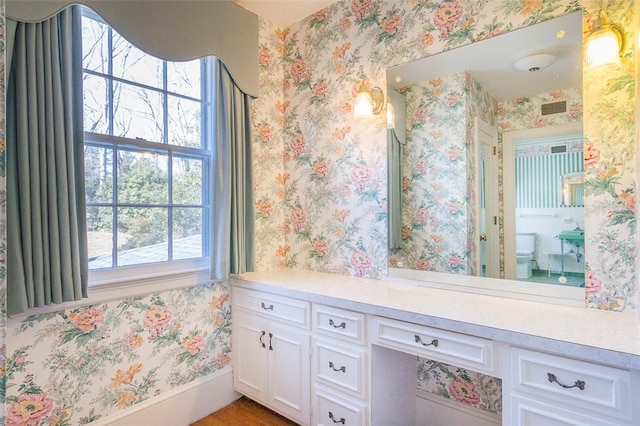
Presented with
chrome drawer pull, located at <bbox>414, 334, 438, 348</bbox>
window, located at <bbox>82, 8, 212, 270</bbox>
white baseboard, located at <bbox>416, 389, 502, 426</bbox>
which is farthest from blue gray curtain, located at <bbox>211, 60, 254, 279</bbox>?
white baseboard, located at <bbox>416, 389, 502, 426</bbox>

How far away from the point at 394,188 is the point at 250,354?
53.9 inches

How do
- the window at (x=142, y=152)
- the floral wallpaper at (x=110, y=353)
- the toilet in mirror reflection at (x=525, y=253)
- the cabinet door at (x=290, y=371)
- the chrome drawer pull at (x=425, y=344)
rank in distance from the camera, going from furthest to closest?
1. the cabinet door at (x=290, y=371)
2. the window at (x=142, y=152)
3. the toilet in mirror reflection at (x=525, y=253)
4. the floral wallpaper at (x=110, y=353)
5. the chrome drawer pull at (x=425, y=344)

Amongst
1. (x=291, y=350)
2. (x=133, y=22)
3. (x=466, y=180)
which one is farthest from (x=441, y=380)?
(x=133, y=22)

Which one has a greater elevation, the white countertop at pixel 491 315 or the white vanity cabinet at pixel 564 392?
the white countertop at pixel 491 315

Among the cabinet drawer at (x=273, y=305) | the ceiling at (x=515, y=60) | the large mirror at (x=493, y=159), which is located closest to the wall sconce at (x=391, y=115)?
→ the large mirror at (x=493, y=159)

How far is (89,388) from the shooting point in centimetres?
177

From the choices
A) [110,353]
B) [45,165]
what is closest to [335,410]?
[110,353]

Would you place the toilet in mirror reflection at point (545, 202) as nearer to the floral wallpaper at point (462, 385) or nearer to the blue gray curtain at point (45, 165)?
the floral wallpaper at point (462, 385)

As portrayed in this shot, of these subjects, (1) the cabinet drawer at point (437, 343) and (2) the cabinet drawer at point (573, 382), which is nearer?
(2) the cabinet drawer at point (573, 382)

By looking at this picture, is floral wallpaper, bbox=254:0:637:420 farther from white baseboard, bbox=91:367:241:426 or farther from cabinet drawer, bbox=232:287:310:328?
white baseboard, bbox=91:367:241:426

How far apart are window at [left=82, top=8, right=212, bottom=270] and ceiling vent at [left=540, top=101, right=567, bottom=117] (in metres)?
1.86

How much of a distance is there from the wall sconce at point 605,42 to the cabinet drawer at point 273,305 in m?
1.71

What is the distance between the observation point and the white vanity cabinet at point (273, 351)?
1.95 metres

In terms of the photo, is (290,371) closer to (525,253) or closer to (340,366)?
(340,366)
